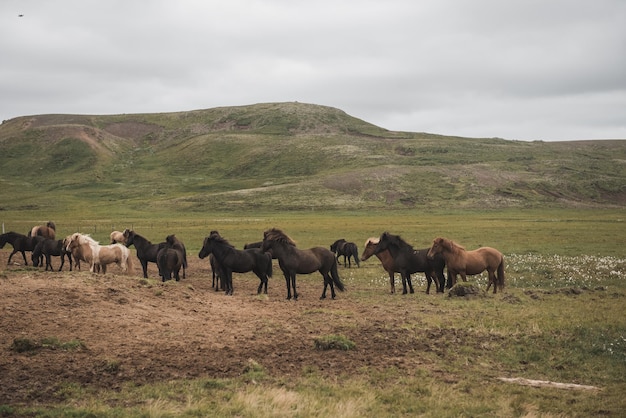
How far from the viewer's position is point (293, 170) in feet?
459

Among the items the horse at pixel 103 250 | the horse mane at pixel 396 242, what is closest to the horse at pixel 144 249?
the horse at pixel 103 250

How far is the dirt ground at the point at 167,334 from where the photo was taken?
1044 cm

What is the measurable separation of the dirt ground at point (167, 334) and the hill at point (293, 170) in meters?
75.7

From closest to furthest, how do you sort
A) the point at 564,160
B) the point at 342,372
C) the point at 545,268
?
the point at 342,372
the point at 545,268
the point at 564,160

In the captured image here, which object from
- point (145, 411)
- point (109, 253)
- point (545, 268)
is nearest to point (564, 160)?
point (545, 268)

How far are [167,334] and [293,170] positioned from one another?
5015 inches

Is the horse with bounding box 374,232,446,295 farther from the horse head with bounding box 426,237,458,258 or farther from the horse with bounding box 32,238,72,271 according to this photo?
the horse with bounding box 32,238,72,271

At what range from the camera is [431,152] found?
5881 inches

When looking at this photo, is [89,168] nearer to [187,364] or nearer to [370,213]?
[370,213]

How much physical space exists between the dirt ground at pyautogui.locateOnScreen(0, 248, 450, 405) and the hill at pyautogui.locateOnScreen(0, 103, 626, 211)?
2979 inches

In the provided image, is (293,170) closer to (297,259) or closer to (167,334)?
(297,259)

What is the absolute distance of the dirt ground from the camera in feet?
34.2

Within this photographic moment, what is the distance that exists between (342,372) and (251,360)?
6.42 ft

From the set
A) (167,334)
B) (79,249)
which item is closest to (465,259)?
(167,334)
